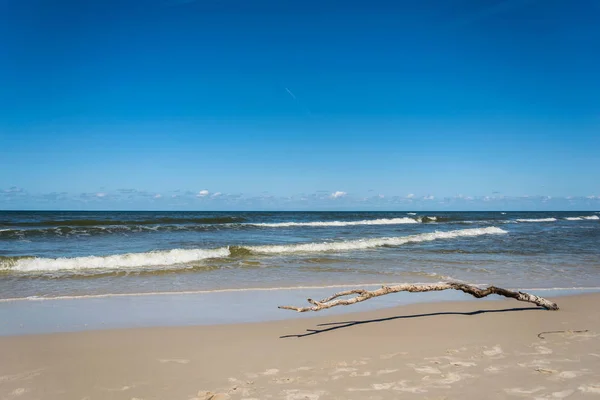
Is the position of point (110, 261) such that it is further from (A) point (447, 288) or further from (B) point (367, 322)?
(A) point (447, 288)

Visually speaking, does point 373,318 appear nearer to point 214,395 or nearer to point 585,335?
point 585,335

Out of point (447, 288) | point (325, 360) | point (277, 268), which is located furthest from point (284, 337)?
point (277, 268)

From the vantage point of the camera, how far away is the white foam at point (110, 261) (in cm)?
1279

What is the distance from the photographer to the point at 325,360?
4.59 meters

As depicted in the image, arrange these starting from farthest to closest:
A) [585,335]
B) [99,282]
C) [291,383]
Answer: [99,282]
[585,335]
[291,383]

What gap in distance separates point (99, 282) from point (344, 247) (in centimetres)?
1076

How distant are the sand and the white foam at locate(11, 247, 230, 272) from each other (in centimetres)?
786

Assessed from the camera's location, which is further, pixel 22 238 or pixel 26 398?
pixel 22 238

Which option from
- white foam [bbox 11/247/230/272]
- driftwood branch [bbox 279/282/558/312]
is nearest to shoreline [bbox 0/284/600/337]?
driftwood branch [bbox 279/282/558/312]

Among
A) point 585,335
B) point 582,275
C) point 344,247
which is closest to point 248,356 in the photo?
point 585,335

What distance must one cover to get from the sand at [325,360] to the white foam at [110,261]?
7.86 m

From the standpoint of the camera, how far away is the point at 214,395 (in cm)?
370

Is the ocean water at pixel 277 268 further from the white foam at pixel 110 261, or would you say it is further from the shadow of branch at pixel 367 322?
the shadow of branch at pixel 367 322

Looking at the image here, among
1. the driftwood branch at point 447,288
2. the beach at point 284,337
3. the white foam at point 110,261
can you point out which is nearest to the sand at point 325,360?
the beach at point 284,337
